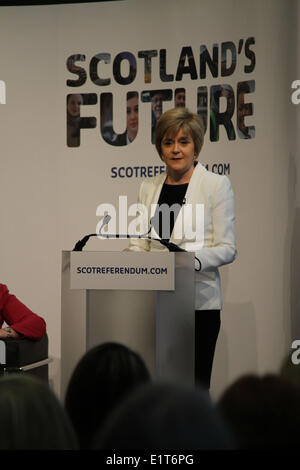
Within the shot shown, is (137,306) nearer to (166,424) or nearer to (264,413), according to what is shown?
(264,413)

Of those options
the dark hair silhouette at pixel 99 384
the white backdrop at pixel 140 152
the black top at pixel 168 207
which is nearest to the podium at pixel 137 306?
the black top at pixel 168 207

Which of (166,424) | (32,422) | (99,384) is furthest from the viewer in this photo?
(99,384)

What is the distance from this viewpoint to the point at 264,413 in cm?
131

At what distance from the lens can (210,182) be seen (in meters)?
3.87

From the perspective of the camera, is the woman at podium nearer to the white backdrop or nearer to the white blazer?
the white blazer

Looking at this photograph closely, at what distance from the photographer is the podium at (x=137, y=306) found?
10.3 feet

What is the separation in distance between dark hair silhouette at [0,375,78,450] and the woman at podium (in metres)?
2.18

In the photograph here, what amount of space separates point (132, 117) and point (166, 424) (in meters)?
5.08

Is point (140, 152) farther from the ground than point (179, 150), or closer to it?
farther from the ground

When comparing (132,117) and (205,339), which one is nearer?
(205,339)

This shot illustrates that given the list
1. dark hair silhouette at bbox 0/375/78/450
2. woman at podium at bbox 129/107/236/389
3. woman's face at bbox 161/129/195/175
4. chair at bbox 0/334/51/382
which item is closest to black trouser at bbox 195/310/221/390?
woman at podium at bbox 129/107/236/389

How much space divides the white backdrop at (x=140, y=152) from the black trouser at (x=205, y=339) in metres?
1.78

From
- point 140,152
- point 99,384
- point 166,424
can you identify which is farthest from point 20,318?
point 166,424
